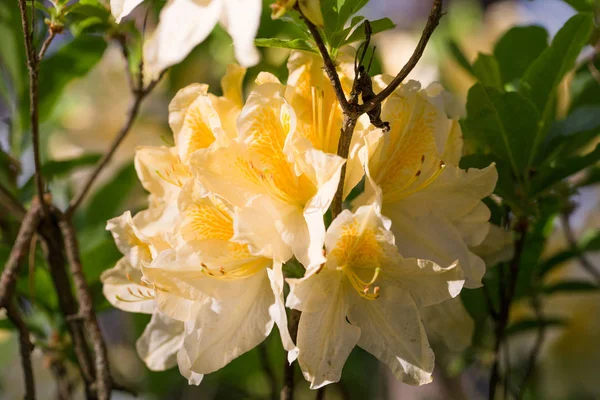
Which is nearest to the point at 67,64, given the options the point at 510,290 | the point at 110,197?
the point at 110,197

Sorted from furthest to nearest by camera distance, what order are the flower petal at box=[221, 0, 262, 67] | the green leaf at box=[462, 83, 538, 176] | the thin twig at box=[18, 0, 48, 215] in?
1. the green leaf at box=[462, 83, 538, 176]
2. the thin twig at box=[18, 0, 48, 215]
3. the flower petal at box=[221, 0, 262, 67]

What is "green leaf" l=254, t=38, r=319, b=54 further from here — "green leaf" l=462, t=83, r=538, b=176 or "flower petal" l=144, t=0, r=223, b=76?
"green leaf" l=462, t=83, r=538, b=176

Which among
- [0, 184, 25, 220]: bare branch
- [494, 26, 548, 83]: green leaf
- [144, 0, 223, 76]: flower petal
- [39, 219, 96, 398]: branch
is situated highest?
[144, 0, 223, 76]: flower petal

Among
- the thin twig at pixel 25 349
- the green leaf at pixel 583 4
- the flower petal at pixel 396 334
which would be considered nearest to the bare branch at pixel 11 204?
the thin twig at pixel 25 349

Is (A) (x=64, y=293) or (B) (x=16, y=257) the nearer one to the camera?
(B) (x=16, y=257)

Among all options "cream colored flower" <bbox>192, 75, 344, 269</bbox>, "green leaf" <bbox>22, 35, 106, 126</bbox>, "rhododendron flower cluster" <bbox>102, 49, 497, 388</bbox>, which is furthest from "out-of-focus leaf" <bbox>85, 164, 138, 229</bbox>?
"cream colored flower" <bbox>192, 75, 344, 269</bbox>

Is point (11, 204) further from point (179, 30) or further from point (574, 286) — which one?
point (574, 286)

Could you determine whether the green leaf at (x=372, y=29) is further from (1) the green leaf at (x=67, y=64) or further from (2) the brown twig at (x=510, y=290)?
(1) the green leaf at (x=67, y=64)
